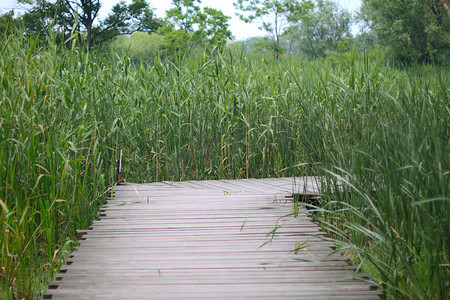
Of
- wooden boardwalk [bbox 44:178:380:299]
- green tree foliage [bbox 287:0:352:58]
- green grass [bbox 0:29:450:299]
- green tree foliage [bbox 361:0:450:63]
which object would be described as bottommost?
wooden boardwalk [bbox 44:178:380:299]

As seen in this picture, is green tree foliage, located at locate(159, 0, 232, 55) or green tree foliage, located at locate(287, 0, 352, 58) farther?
green tree foliage, located at locate(287, 0, 352, 58)

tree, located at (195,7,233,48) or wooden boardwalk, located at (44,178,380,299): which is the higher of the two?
tree, located at (195,7,233,48)

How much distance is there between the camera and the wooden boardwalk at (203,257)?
2.01 m

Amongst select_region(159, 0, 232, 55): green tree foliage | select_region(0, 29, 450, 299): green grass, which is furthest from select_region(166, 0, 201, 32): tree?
select_region(0, 29, 450, 299): green grass

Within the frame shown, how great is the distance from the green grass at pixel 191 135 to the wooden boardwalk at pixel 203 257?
0.21 m

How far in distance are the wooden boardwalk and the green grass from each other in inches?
8.2

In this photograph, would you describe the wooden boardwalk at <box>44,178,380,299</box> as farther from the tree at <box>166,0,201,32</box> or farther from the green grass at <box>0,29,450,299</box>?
the tree at <box>166,0,201,32</box>

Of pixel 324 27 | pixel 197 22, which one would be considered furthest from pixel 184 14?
pixel 324 27

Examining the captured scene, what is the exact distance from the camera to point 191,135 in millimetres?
4727

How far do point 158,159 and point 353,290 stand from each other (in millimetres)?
3211

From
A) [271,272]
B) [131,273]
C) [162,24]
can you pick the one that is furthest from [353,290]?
[162,24]

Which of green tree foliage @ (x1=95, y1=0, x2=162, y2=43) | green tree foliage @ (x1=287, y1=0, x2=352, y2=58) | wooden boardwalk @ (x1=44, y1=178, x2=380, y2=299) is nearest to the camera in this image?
wooden boardwalk @ (x1=44, y1=178, x2=380, y2=299)

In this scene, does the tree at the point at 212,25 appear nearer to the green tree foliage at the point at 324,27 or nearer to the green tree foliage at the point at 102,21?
the green tree foliage at the point at 102,21

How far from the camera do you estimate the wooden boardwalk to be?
2.01 meters
